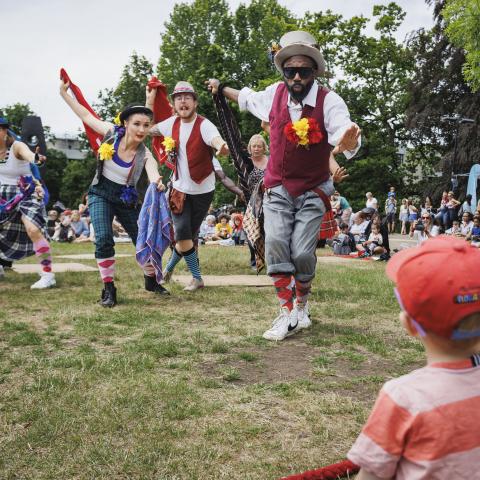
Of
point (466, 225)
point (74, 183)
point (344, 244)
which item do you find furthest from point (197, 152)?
point (74, 183)

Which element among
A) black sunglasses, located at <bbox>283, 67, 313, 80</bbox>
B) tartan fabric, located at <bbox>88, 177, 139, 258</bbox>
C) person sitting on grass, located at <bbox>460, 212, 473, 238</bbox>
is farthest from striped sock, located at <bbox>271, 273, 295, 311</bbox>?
person sitting on grass, located at <bbox>460, 212, 473, 238</bbox>

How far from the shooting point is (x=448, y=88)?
30.1m

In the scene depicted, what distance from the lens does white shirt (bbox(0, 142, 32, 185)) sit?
6.96m

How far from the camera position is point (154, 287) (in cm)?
646

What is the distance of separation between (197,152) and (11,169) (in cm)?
238

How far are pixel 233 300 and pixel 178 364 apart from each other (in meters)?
2.37

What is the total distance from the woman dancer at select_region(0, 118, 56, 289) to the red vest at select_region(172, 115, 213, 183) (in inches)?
72.0

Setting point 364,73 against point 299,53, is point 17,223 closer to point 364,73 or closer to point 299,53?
point 299,53

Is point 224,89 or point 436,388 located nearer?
point 436,388

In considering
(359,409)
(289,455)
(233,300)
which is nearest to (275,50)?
(233,300)

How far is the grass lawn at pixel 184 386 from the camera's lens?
2.26m

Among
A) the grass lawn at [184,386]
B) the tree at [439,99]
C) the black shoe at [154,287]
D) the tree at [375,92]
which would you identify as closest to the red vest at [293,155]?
the grass lawn at [184,386]

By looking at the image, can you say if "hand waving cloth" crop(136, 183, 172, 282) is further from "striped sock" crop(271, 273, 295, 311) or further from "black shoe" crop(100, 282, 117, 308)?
"striped sock" crop(271, 273, 295, 311)

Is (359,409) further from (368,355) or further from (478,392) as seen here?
(478,392)
